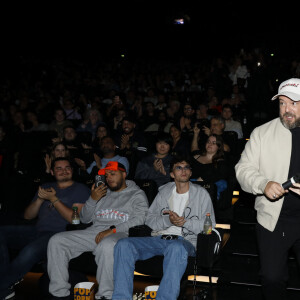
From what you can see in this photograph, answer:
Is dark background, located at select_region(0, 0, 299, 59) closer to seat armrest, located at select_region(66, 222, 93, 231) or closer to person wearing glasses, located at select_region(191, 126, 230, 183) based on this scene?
person wearing glasses, located at select_region(191, 126, 230, 183)

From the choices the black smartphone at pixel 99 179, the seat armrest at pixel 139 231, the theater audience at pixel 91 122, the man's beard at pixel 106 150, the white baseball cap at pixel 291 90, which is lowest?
the seat armrest at pixel 139 231

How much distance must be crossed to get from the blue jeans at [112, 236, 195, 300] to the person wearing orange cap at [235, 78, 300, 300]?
1.03m

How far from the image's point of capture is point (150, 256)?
4215 millimetres

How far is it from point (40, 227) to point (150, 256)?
1.38m

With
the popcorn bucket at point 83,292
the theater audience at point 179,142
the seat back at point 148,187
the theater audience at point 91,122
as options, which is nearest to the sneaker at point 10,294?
the popcorn bucket at point 83,292

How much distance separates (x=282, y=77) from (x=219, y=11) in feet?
27.4

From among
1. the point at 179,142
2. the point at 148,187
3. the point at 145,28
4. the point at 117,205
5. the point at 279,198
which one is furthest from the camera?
the point at 145,28

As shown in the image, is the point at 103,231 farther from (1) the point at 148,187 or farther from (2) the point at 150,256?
(1) the point at 148,187

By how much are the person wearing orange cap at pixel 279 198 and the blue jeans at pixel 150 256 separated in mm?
1031

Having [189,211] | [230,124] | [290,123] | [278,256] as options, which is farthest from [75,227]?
[230,124]

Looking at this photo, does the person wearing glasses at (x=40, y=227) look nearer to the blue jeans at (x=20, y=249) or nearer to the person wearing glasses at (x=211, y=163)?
the blue jeans at (x=20, y=249)

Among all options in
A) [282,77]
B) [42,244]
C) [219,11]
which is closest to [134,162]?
[42,244]

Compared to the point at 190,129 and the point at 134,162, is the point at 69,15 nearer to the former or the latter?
the point at 190,129

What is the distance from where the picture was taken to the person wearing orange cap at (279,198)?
292 centimetres
